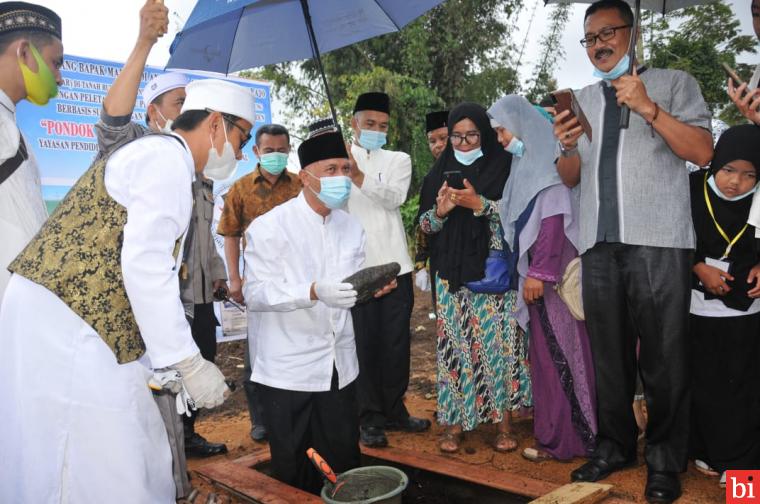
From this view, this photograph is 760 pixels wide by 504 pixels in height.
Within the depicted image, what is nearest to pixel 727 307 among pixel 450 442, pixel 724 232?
pixel 724 232

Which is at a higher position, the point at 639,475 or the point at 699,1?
the point at 699,1

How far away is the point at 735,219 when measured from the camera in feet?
9.80

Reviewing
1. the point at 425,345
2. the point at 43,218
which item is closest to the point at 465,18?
the point at 425,345

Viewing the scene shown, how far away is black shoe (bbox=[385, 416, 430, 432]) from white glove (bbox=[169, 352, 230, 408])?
2.57 m

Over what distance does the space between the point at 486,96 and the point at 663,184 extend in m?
10.6

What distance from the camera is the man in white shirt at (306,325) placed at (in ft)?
9.68

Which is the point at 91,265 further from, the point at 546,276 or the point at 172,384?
the point at 546,276

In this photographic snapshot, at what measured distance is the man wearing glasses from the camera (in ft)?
9.72

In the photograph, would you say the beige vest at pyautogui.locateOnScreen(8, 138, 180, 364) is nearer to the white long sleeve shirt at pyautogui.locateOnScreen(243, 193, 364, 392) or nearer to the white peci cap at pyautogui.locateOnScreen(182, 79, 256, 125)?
the white peci cap at pyautogui.locateOnScreen(182, 79, 256, 125)

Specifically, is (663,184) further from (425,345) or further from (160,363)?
(425,345)

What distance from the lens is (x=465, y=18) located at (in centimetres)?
1332

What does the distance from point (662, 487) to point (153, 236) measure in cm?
273

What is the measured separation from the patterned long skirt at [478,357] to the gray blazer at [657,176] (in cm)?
85

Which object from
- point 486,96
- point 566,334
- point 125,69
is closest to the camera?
point 125,69
